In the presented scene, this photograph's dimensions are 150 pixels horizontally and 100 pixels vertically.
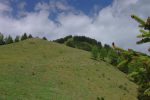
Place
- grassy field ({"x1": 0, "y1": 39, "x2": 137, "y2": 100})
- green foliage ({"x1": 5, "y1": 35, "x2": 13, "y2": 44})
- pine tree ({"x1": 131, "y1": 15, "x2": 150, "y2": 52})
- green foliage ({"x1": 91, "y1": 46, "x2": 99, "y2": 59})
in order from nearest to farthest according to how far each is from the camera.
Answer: pine tree ({"x1": 131, "y1": 15, "x2": 150, "y2": 52}), grassy field ({"x1": 0, "y1": 39, "x2": 137, "y2": 100}), green foliage ({"x1": 91, "y1": 46, "x2": 99, "y2": 59}), green foliage ({"x1": 5, "y1": 35, "x2": 13, "y2": 44})

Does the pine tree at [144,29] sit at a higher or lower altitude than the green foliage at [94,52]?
lower

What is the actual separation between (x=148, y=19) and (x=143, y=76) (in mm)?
1241

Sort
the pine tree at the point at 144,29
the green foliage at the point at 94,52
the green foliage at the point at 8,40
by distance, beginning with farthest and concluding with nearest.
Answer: the green foliage at the point at 8,40 < the green foliage at the point at 94,52 < the pine tree at the point at 144,29

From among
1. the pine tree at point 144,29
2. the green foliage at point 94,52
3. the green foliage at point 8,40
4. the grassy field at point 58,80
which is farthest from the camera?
the green foliage at point 8,40

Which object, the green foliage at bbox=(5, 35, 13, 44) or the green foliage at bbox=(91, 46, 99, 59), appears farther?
the green foliage at bbox=(5, 35, 13, 44)

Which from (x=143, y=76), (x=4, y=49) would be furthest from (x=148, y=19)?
(x=4, y=49)

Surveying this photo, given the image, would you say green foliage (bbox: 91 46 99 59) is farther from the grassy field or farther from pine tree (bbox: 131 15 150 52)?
pine tree (bbox: 131 15 150 52)

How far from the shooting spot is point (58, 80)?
218 ft

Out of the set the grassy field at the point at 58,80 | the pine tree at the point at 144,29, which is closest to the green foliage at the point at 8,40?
the grassy field at the point at 58,80

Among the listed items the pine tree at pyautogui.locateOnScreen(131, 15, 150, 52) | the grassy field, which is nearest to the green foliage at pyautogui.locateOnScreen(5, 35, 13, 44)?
the grassy field

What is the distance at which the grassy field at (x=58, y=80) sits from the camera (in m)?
52.4

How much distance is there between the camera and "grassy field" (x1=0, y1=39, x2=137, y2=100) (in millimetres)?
52375

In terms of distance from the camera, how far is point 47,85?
60188 mm

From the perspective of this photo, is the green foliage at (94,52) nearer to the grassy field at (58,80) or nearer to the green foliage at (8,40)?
the grassy field at (58,80)
